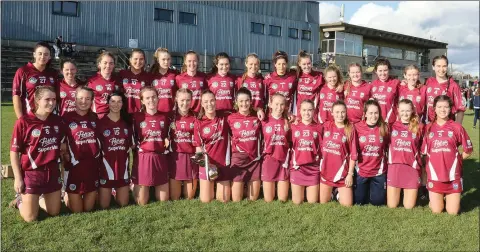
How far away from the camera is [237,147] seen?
6.08 metres

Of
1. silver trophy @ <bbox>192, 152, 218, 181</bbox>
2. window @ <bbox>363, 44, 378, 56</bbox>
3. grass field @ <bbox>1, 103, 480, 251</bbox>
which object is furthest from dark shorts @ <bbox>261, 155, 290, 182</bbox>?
window @ <bbox>363, 44, 378, 56</bbox>

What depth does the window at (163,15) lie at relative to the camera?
26453 millimetres

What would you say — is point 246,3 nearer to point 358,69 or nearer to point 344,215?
point 358,69

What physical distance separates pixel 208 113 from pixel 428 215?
317cm

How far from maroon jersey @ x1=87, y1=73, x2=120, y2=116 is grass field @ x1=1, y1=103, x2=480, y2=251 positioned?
5.36ft

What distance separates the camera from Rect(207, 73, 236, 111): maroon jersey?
6.80m

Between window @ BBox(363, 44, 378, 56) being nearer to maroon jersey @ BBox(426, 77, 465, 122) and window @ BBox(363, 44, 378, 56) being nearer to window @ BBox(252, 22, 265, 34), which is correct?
window @ BBox(252, 22, 265, 34)

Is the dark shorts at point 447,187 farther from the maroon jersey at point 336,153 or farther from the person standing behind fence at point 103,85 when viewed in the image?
the person standing behind fence at point 103,85

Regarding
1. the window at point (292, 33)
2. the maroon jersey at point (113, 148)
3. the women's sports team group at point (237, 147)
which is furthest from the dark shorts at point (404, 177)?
the window at point (292, 33)

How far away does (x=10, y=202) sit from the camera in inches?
222

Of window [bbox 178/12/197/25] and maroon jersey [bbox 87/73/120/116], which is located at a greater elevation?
window [bbox 178/12/197/25]

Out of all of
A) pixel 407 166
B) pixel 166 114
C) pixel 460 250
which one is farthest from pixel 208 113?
pixel 460 250

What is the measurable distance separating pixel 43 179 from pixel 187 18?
24075 mm

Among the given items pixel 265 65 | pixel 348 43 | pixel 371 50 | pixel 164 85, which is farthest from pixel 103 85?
pixel 371 50
